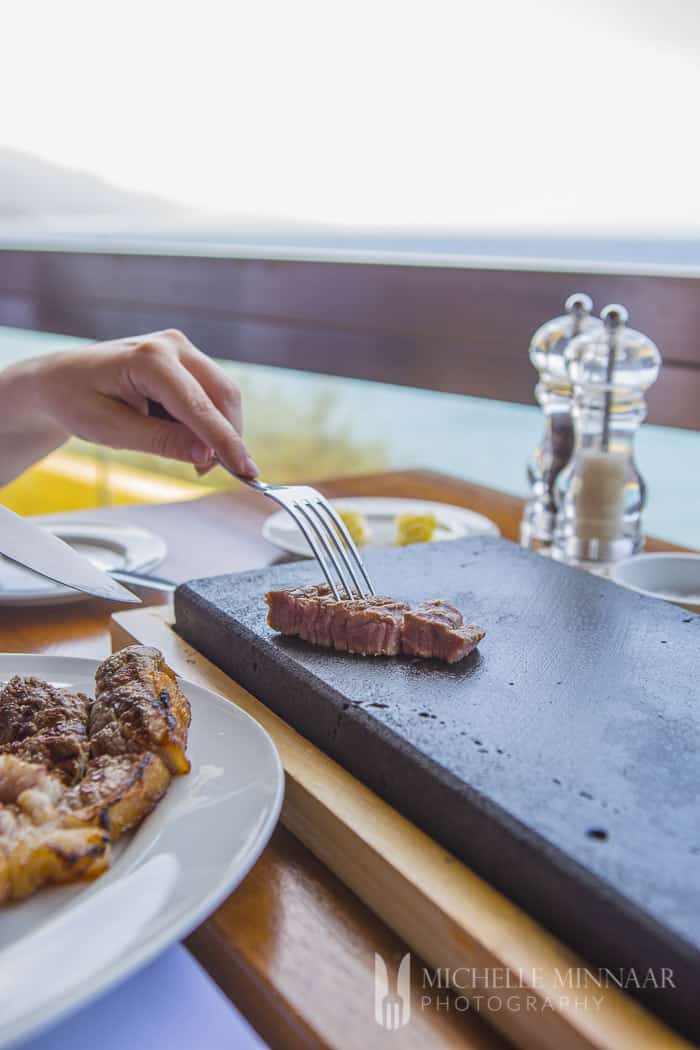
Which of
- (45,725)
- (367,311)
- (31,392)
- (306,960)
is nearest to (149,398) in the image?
(31,392)

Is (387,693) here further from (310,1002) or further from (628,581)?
(628,581)

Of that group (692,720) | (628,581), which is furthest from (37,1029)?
(628,581)

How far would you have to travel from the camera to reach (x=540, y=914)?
1.96ft

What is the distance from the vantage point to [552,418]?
1658 millimetres

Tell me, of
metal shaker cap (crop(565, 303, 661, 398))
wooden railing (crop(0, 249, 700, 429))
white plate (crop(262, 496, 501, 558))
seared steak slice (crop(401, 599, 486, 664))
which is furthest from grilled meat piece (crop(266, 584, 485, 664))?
wooden railing (crop(0, 249, 700, 429))

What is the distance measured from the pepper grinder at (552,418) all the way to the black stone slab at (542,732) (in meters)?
0.53

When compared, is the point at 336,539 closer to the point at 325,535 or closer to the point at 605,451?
the point at 325,535

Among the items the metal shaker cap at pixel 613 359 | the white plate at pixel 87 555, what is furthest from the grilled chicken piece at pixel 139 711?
the metal shaker cap at pixel 613 359

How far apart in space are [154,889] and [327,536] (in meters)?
0.52

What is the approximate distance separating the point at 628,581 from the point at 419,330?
1.75 meters

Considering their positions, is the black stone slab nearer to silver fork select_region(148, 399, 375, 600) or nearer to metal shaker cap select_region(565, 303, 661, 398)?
silver fork select_region(148, 399, 375, 600)

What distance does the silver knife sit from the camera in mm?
940

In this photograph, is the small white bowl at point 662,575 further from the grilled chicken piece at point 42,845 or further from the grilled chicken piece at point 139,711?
the grilled chicken piece at point 42,845

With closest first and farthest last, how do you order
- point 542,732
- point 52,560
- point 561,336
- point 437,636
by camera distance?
point 542,732 < point 437,636 < point 52,560 < point 561,336
